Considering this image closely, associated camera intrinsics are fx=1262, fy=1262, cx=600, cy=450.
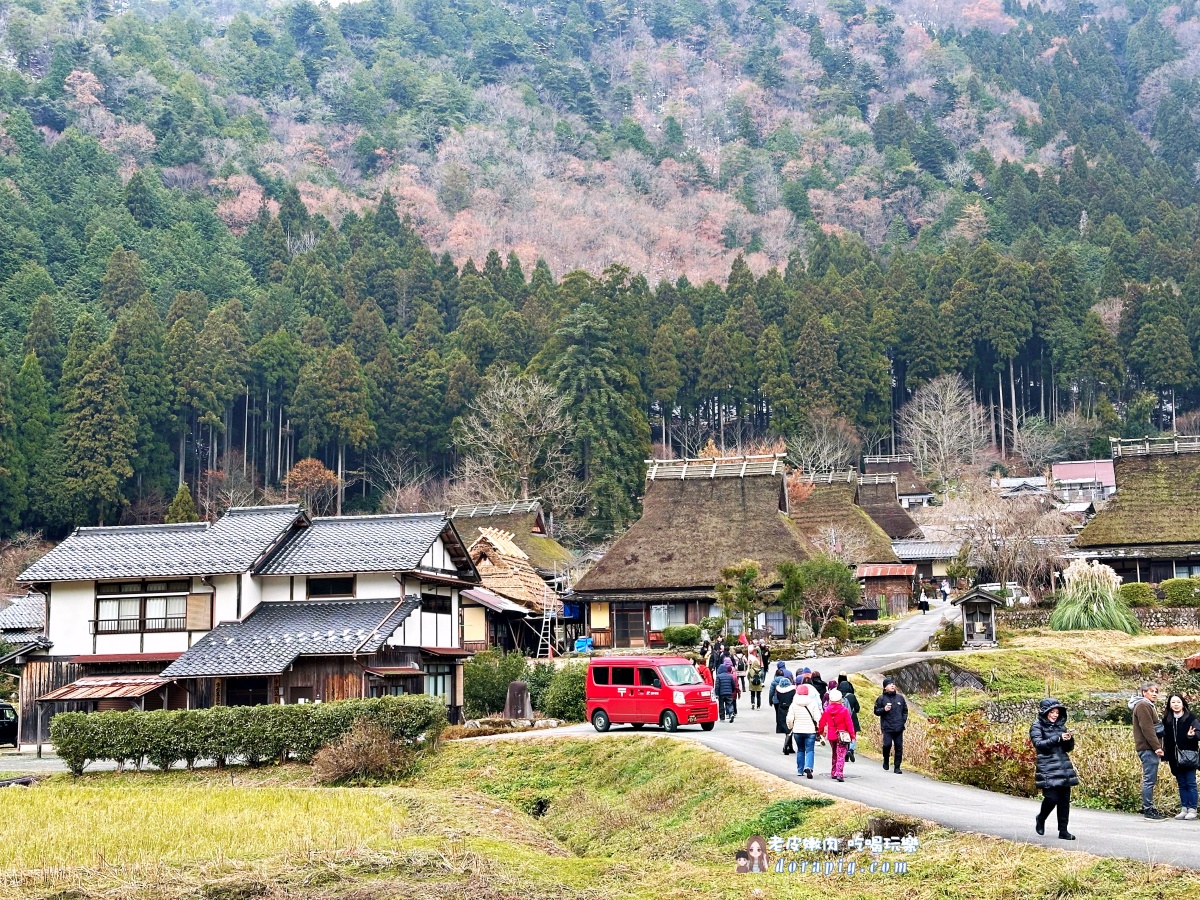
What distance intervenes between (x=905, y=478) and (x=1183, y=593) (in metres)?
36.1

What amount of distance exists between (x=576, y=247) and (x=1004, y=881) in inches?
4587

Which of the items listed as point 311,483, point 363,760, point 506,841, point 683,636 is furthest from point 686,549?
point 506,841

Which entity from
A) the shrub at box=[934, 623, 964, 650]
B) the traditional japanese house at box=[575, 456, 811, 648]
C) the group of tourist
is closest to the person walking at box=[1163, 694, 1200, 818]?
the group of tourist

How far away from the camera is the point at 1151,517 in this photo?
4594 cm

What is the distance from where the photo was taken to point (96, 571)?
30.8 m

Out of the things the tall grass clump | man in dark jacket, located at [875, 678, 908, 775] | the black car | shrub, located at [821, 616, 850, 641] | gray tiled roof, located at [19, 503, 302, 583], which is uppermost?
gray tiled roof, located at [19, 503, 302, 583]

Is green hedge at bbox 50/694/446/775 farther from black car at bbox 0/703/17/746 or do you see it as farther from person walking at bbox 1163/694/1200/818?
person walking at bbox 1163/694/1200/818

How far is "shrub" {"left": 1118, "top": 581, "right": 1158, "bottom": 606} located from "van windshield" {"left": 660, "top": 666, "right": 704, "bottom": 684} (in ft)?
70.2

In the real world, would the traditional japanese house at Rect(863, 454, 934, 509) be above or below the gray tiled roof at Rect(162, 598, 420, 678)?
above

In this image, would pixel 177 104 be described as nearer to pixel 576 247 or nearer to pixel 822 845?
pixel 576 247

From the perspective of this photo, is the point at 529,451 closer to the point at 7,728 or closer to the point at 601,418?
the point at 601,418

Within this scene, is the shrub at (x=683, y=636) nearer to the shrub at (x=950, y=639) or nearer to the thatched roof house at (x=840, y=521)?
the shrub at (x=950, y=639)

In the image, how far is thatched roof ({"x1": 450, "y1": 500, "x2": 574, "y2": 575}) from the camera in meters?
51.9

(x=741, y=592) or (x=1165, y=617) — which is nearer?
(x=741, y=592)
